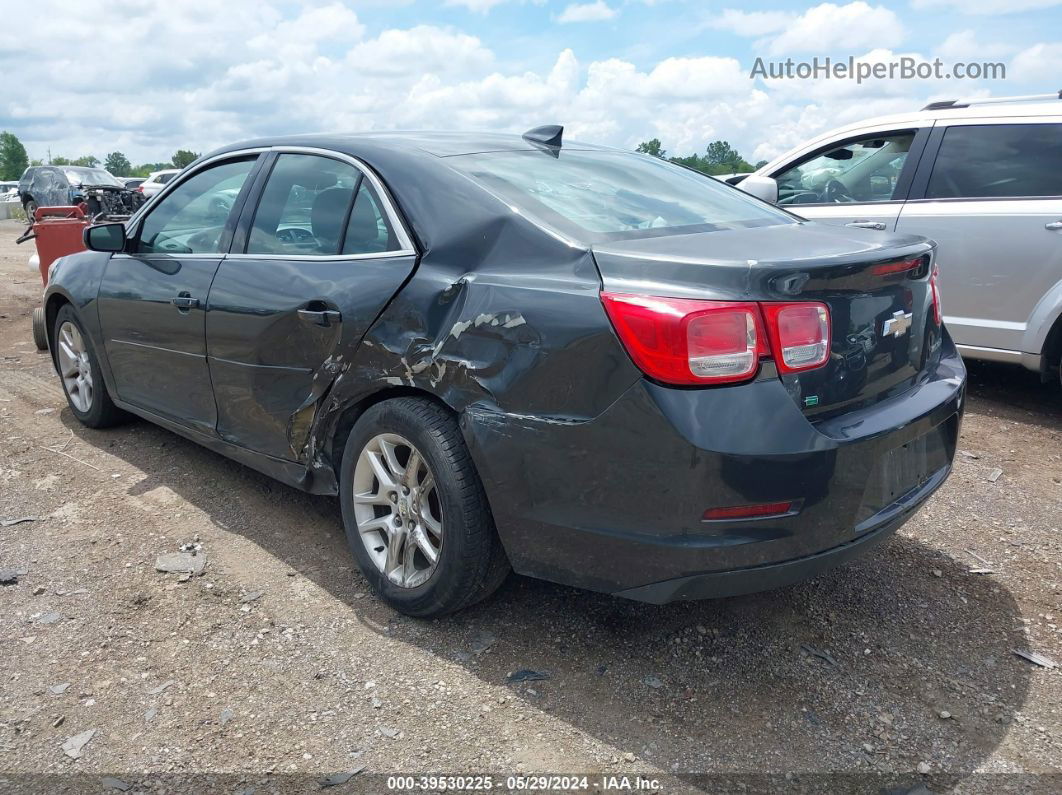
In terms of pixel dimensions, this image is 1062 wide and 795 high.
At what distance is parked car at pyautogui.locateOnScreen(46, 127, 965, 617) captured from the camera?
7.58 ft

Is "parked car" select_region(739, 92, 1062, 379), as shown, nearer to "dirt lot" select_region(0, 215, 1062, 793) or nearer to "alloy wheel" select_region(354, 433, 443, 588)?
"dirt lot" select_region(0, 215, 1062, 793)

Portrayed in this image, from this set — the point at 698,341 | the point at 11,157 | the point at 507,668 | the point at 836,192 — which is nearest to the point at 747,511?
the point at 698,341

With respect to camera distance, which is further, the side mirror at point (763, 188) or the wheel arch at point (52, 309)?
the wheel arch at point (52, 309)

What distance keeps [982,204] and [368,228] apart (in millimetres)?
3974

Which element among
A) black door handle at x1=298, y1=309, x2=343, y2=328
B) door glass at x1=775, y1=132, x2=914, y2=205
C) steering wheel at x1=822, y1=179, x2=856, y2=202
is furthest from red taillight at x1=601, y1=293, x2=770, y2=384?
steering wheel at x1=822, y1=179, x2=856, y2=202

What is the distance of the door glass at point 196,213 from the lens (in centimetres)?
386

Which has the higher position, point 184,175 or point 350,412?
point 184,175

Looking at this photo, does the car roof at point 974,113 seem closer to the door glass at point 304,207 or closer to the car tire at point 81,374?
the door glass at point 304,207

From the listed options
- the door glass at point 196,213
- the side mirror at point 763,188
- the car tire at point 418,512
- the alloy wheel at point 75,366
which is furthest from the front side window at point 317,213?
the side mirror at point 763,188

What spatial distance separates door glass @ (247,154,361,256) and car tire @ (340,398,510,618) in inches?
30.0

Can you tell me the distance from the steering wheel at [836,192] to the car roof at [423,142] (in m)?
2.83

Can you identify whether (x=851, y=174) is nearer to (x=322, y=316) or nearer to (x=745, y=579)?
(x=322, y=316)

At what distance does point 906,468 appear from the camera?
2.63 metres

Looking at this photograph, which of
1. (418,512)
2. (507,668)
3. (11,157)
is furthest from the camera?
(11,157)
